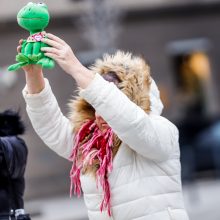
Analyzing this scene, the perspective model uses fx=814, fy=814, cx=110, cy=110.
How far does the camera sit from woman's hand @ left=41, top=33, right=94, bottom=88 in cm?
374

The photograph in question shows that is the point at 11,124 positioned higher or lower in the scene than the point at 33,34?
lower

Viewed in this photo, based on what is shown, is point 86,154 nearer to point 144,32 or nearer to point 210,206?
point 210,206

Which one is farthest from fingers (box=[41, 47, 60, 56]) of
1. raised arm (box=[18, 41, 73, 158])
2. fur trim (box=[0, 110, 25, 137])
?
fur trim (box=[0, 110, 25, 137])

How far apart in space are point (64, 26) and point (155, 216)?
16062mm

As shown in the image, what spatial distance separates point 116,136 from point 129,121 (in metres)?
0.34

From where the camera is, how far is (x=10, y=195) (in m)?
4.43

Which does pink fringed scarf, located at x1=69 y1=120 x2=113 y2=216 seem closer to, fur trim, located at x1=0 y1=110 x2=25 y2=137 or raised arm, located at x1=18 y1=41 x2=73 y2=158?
raised arm, located at x1=18 y1=41 x2=73 y2=158

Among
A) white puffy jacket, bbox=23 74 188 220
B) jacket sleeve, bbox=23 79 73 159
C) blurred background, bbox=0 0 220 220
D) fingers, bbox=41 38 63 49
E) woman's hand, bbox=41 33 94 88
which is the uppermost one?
blurred background, bbox=0 0 220 220

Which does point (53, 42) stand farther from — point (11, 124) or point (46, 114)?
point (11, 124)

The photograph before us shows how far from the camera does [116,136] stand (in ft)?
13.5

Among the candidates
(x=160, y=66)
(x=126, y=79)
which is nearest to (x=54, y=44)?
(x=126, y=79)

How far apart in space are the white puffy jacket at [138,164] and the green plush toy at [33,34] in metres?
0.31

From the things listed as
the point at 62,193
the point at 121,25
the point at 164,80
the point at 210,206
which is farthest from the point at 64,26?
the point at 210,206

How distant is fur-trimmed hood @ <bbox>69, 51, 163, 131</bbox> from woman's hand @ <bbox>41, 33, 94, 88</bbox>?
34 centimetres
